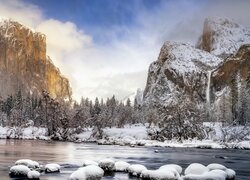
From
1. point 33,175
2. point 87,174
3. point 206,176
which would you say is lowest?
point 33,175

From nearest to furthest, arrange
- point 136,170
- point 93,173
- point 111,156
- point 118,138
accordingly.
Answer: point 93,173 → point 136,170 → point 111,156 → point 118,138

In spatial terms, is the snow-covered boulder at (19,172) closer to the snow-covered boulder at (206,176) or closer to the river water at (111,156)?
the river water at (111,156)

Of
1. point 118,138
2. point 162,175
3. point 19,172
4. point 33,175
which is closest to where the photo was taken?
point 162,175

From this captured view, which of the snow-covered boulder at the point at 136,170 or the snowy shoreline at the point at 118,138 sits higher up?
the snowy shoreline at the point at 118,138

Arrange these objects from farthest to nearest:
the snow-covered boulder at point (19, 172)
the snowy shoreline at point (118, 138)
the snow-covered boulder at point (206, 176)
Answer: the snowy shoreline at point (118, 138)
the snow-covered boulder at point (19, 172)
the snow-covered boulder at point (206, 176)

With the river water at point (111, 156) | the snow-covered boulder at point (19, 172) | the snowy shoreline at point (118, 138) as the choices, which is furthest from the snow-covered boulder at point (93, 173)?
the snowy shoreline at point (118, 138)

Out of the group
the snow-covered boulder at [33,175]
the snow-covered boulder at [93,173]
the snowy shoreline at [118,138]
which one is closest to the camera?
the snow-covered boulder at [93,173]

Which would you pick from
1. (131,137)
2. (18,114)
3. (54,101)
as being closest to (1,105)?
(18,114)

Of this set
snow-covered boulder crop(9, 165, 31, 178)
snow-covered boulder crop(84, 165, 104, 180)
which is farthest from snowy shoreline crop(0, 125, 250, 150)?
snow-covered boulder crop(84, 165, 104, 180)

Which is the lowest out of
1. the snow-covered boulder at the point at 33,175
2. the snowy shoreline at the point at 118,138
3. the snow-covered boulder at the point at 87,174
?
the snow-covered boulder at the point at 33,175

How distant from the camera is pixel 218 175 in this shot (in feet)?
92.3

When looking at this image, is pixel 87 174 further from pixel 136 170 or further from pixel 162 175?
pixel 136 170

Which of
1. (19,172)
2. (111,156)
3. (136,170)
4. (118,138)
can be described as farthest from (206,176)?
(118,138)

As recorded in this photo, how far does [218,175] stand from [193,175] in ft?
5.78
